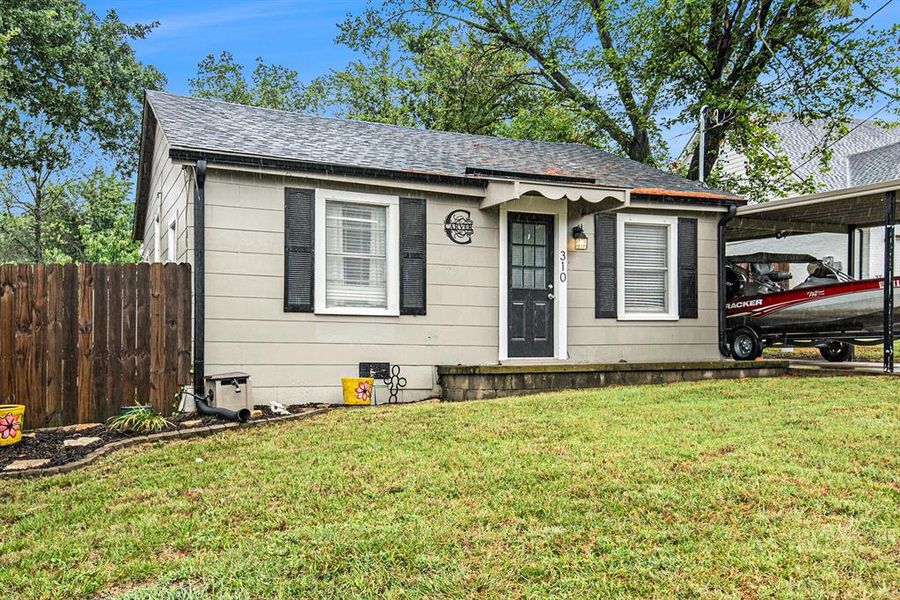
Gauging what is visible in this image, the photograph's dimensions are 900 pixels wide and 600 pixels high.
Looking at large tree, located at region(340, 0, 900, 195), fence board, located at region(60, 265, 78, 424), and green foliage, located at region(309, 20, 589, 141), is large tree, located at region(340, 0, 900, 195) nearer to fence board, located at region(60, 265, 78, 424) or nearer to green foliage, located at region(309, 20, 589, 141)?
green foliage, located at region(309, 20, 589, 141)

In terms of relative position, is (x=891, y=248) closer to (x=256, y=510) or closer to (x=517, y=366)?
(x=517, y=366)

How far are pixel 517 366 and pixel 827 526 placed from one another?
5.00 m

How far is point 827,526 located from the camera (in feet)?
10.6

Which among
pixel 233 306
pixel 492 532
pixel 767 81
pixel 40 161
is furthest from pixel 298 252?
pixel 40 161

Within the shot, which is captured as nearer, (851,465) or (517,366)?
(851,465)

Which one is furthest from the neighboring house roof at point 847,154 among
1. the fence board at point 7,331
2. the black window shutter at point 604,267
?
the fence board at point 7,331

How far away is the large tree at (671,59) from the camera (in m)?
14.6

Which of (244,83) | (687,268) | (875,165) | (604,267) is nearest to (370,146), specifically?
(604,267)

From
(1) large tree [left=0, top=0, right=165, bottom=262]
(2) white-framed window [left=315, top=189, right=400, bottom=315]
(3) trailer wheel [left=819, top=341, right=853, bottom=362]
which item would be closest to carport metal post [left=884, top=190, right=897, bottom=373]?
(3) trailer wheel [left=819, top=341, right=853, bottom=362]

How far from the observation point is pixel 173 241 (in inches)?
344

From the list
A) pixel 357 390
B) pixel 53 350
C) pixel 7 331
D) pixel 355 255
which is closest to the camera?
pixel 7 331

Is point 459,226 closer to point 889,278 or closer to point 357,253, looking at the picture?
point 357,253

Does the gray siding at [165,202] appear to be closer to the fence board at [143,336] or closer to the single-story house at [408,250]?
the single-story house at [408,250]

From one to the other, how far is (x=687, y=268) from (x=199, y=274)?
6533 mm
